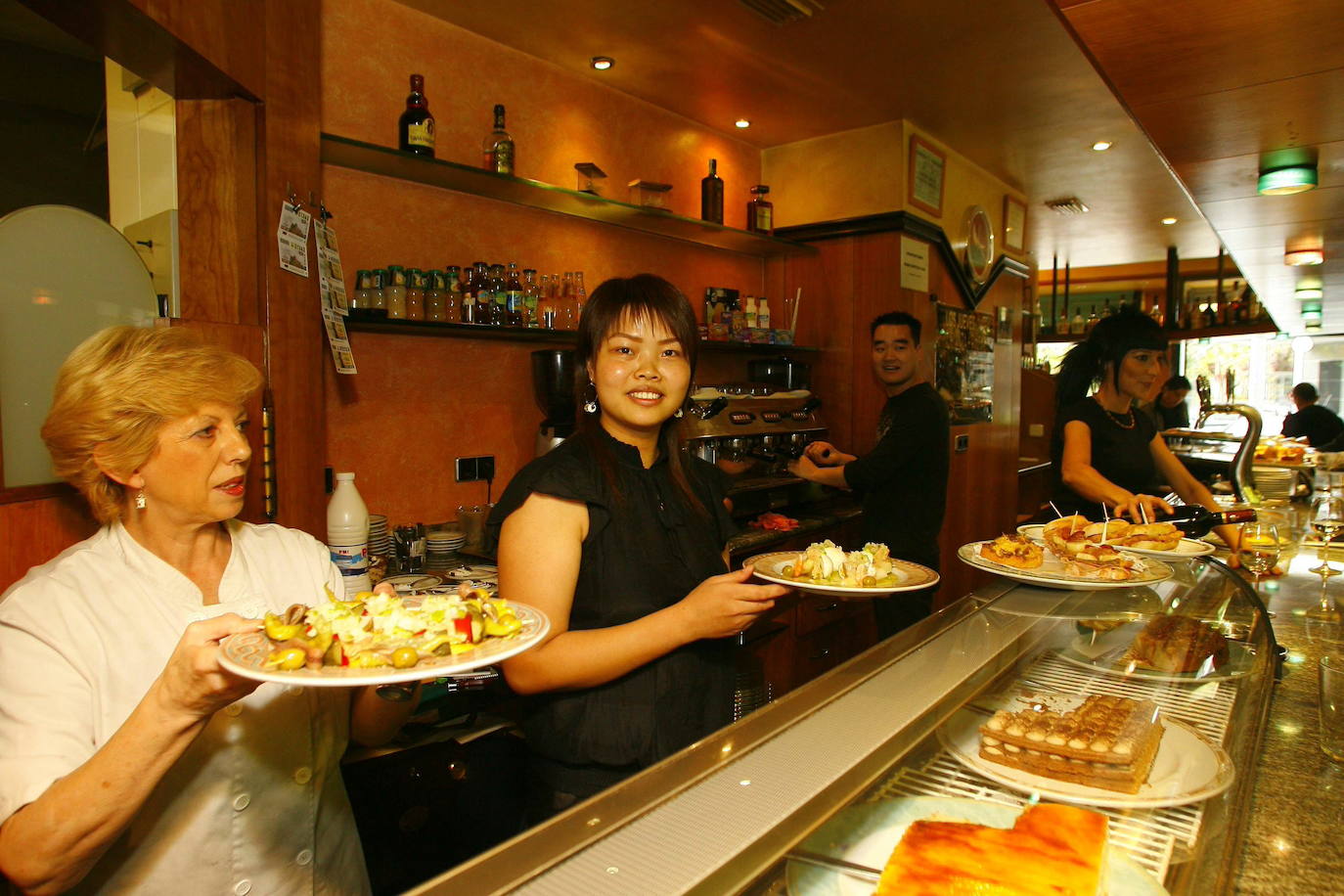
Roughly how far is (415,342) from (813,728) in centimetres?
263

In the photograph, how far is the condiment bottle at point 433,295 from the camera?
300cm

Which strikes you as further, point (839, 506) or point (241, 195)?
point (839, 506)

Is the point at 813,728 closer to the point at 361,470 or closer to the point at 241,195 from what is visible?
the point at 241,195

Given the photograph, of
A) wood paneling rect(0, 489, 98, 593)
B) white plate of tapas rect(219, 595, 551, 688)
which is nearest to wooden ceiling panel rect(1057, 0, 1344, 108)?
white plate of tapas rect(219, 595, 551, 688)

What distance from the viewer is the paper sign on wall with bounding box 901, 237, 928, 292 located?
4.75m

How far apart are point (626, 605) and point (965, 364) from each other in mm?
4662

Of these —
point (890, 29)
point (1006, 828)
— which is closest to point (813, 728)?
point (1006, 828)

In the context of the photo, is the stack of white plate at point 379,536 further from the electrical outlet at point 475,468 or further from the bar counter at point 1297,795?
the bar counter at point 1297,795

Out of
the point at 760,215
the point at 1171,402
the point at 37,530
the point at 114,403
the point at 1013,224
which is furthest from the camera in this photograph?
the point at 1171,402

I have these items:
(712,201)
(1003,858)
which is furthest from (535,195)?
(1003,858)

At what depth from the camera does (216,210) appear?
6.37 feet

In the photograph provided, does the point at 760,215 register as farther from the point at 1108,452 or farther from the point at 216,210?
the point at 216,210

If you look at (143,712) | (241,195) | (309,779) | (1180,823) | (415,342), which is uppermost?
(241,195)

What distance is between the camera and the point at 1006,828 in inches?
34.6
